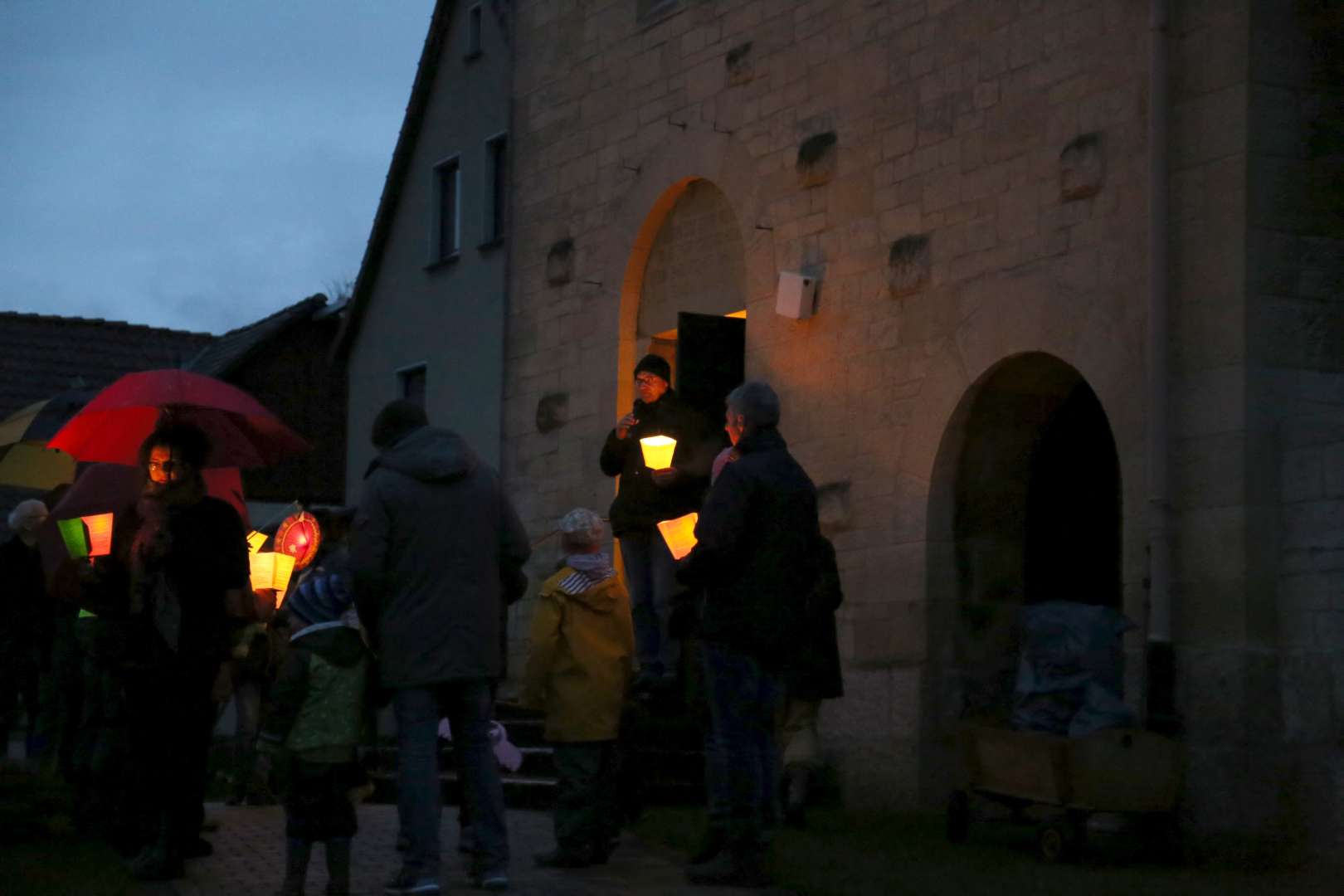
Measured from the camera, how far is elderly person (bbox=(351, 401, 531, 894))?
7.95 meters

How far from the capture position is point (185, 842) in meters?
8.98

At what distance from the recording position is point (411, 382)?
21.2m

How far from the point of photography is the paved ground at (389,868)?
8.42 meters

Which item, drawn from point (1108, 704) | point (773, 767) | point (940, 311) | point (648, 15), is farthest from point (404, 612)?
point (648, 15)

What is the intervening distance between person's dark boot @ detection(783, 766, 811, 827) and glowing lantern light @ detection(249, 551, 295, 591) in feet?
11.2

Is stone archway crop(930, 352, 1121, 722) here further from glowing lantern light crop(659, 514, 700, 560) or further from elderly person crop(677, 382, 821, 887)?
elderly person crop(677, 382, 821, 887)

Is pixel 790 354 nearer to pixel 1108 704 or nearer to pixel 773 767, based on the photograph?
pixel 1108 704

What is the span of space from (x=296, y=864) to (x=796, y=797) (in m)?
4.02

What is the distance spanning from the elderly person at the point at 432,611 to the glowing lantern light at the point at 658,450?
446 cm

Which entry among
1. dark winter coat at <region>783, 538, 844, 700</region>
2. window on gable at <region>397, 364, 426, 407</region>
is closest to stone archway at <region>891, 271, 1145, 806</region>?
dark winter coat at <region>783, 538, 844, 700</region>

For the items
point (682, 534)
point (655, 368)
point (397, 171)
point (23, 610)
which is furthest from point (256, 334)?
point (682, 534)

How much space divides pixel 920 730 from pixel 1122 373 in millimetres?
2689

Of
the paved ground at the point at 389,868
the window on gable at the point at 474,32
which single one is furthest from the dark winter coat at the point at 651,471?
the window on gable at the point at 474,32

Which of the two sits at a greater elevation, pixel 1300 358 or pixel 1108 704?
pixel 1300 358
